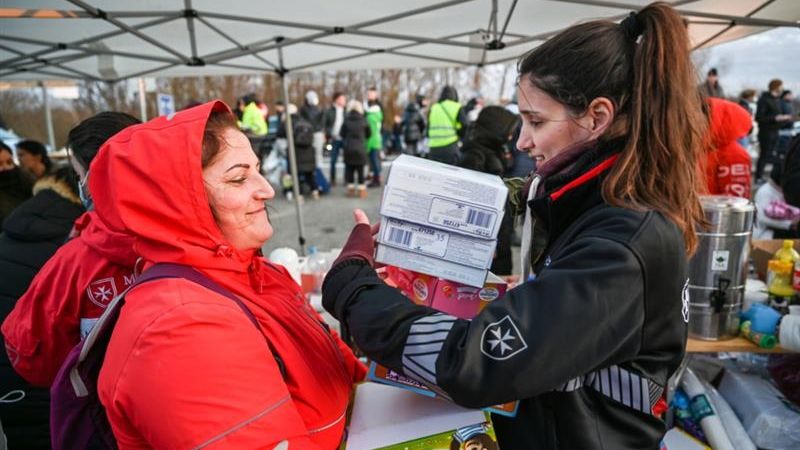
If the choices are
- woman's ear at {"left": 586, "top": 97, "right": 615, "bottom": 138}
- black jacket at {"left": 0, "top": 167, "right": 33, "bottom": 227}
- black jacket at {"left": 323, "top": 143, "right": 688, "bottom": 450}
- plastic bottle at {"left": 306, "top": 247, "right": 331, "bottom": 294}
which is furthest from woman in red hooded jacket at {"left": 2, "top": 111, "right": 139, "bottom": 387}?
black jacket at {"left": 0, "top": 167, "right": 33, "bottom": 227}

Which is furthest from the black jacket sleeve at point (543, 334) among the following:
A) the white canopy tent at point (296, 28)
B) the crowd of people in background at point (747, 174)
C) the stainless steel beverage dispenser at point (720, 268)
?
the white canopy tent at point (296, 28)

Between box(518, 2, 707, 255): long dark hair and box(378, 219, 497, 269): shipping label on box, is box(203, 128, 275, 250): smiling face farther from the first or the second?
box(518, 2, 707, 255): long dark hair

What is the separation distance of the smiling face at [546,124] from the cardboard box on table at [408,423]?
0.66m

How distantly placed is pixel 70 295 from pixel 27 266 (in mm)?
756

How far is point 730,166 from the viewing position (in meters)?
3.52

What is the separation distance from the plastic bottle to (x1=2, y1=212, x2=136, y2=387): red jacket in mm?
1551

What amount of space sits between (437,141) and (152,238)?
7.63 metres

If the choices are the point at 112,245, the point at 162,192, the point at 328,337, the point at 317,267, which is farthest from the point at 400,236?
the point at 317,267

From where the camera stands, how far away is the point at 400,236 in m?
1.31

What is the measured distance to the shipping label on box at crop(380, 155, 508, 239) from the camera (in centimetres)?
126

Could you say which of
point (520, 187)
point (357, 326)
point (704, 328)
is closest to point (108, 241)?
point (357, 326)

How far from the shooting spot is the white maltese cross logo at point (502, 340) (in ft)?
2.92

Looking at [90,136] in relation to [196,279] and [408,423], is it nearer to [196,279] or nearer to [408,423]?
[196,279]

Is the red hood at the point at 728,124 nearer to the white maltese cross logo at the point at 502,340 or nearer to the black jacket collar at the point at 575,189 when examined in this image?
the black jacket collar at the point at 575,189
